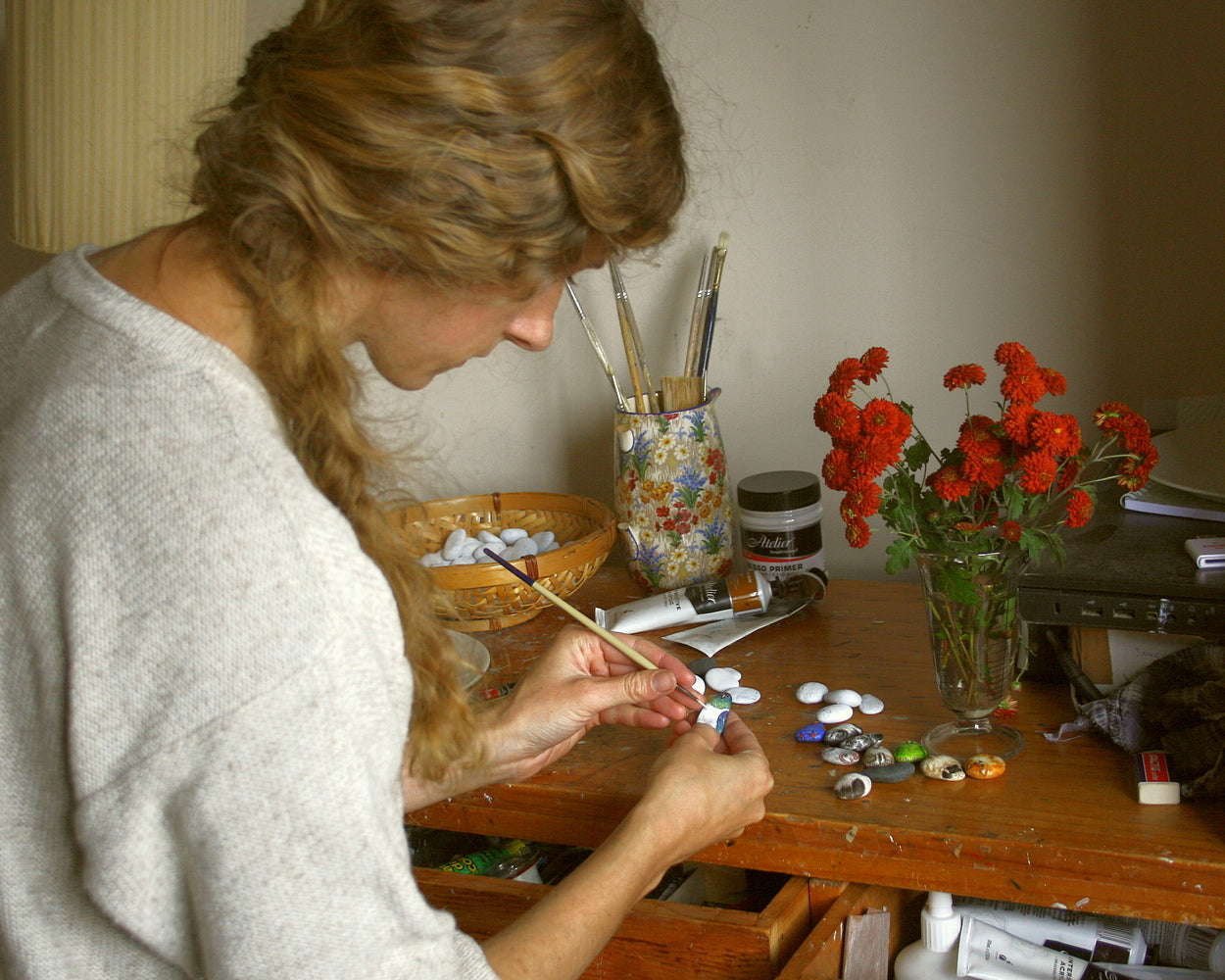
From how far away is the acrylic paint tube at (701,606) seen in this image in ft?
3.68

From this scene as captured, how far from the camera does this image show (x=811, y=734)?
2.94 ft

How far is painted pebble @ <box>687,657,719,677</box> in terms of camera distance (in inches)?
40.5

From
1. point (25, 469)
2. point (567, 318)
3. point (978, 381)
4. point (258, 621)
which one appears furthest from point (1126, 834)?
point (567, 318)

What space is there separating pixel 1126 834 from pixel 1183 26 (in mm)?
752

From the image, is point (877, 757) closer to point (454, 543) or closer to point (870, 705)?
point (870, 705)

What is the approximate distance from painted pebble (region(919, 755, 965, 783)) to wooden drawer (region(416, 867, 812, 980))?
0.12m

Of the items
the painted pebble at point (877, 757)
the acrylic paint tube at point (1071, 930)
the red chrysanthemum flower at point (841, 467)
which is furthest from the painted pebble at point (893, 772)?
the red chrysanthemum flower at point (841, 467)

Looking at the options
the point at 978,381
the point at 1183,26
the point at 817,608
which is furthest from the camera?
the point at 817,608

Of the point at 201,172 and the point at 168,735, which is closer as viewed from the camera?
the point at 168,735

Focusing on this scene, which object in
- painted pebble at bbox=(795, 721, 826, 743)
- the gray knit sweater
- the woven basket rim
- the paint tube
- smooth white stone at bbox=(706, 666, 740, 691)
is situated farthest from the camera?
the woven basket rim

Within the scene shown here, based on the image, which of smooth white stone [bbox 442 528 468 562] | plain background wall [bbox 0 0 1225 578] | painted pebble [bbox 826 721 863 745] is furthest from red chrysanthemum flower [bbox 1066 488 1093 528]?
smooth white stone [bbox 442 528 468 562]

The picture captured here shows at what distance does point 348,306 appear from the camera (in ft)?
2.08

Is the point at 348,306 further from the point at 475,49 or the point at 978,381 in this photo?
the point at 978,381

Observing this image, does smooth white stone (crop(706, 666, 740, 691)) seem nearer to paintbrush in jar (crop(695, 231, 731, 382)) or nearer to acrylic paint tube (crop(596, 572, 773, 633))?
acrylic paint tube (crop(596, 572, 773, 633))
